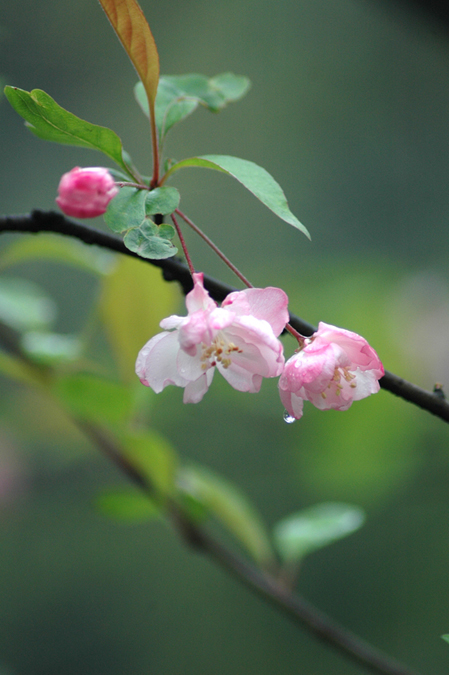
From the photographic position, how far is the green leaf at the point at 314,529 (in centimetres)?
86

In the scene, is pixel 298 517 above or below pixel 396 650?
above

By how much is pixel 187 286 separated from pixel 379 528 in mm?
1896

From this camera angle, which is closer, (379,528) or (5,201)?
(379,528)

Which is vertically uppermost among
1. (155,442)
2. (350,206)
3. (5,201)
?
(350,206)

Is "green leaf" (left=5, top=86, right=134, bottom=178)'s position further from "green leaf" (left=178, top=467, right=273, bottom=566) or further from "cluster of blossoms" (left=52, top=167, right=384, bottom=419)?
"green leaf" (left=178, top=467, right=273, bottom=566)

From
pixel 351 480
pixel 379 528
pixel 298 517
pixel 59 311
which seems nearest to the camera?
pixel 298 517

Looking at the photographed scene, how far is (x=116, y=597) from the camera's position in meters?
2.22

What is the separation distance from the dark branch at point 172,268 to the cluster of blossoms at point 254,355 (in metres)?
0.02

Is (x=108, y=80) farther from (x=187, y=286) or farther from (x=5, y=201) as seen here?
(x=187, y=286)

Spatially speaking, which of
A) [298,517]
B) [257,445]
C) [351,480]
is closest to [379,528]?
[257,445]

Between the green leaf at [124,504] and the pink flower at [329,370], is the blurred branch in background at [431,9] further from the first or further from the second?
the green leaf at [124,504]

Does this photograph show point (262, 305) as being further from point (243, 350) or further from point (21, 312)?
point (21, 312)

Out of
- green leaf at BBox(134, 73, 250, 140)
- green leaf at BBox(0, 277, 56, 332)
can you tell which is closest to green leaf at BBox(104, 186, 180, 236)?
green leaf at BBox(134, 73, 250, 140)

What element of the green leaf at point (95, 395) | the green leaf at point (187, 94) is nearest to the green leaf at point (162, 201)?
the green leaf at point (187, 94)
